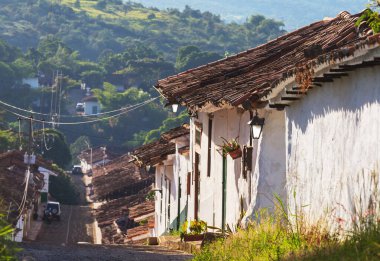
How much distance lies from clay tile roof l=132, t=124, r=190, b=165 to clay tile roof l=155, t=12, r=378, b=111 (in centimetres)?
524

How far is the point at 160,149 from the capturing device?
33.6 meters

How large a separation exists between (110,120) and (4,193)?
266 feet

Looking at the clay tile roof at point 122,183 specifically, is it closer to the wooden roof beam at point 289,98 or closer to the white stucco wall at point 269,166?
the white stucco wall at point 269,166

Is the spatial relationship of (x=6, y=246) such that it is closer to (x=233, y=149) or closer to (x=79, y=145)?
(x=233, y=149)

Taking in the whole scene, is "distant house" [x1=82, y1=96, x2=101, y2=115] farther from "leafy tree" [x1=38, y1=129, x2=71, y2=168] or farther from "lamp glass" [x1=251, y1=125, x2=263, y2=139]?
"lamp glass" [x1=251, y1=125, x2=263, y2=139]

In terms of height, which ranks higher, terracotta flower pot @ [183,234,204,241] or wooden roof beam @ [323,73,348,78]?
wooden roof beam @ [323,73,348,78]

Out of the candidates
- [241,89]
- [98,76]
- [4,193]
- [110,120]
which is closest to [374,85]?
[241,89]

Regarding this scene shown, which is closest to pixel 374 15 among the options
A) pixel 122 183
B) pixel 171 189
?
pixel 171 189

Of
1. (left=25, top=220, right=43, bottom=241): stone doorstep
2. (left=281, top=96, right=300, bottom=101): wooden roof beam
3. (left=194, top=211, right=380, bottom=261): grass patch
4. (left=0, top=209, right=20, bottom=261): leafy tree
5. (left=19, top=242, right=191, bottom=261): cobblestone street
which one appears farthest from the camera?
(left=25, top=220, right=43, bottom=241): stone doorstep

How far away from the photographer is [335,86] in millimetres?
12633

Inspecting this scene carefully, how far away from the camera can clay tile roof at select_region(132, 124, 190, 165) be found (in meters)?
31.3

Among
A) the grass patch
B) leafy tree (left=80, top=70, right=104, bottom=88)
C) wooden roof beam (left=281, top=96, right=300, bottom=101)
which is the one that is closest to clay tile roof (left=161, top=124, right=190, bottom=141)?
the grass patch

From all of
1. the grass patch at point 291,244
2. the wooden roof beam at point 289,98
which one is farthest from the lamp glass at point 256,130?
the wooden roof beam at point 289,98

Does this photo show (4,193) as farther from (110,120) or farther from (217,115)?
(110,120)
